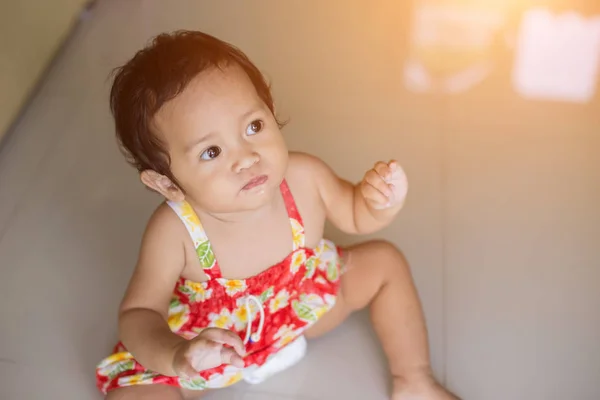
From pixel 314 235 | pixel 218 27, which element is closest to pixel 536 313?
pixel 314 235

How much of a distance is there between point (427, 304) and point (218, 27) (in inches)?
28.8

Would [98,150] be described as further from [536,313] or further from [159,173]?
[536,313]

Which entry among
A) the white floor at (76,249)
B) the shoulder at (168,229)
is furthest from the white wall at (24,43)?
the shoulder at (168,229)

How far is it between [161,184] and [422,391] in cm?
42

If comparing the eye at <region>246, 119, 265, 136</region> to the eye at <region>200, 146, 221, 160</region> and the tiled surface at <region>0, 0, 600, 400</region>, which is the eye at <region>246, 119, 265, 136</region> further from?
the tiled surface at <region>0, 0, 600, 400</region>

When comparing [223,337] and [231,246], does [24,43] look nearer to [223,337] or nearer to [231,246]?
[231,246]

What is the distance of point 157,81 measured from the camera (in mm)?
708

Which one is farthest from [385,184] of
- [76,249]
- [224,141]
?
[76,249]

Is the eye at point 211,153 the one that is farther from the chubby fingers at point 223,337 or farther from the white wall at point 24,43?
the white wall at point 24,43

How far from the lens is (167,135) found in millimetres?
721

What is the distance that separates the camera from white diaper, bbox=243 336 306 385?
931 mm

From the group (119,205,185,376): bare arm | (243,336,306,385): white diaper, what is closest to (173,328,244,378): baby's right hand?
(119,205,185,376): bare arm

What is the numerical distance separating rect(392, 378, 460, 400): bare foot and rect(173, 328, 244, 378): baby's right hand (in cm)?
29

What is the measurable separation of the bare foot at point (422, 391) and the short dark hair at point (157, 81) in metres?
0.41
